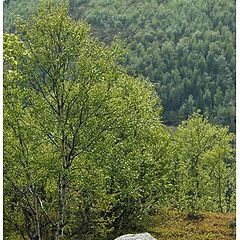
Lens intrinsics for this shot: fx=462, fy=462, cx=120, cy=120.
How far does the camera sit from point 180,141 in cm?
4081

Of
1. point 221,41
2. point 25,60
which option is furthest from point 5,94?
point 221,41

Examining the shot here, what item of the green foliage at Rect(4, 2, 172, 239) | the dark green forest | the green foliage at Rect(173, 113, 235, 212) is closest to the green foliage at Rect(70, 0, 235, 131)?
the green foliage at Rect(173, 113, 235, 212)

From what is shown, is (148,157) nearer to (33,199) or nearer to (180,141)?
(33,199)

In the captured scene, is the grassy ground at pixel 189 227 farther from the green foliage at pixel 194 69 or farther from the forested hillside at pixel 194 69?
the forested hillside at pixel 194 69

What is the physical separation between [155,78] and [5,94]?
513 feet

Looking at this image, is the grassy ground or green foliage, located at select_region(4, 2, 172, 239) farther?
the grassy ground

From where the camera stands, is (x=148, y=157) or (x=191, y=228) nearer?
(x=148, y=157)

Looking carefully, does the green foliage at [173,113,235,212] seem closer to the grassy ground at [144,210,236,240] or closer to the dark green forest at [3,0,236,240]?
the grassy ground at [144,210,236,240]

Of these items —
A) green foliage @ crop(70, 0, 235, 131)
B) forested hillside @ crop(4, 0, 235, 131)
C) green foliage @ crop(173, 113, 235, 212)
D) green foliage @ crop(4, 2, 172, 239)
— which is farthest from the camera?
green foliage @ crop(70, 0, 235, 131)

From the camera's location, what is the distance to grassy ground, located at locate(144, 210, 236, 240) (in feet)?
97.2

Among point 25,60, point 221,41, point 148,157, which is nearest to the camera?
point 25,60

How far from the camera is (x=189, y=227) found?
32.7 m

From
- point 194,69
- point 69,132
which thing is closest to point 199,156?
point 69,132

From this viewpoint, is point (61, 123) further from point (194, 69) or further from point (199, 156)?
point (194, 69)
